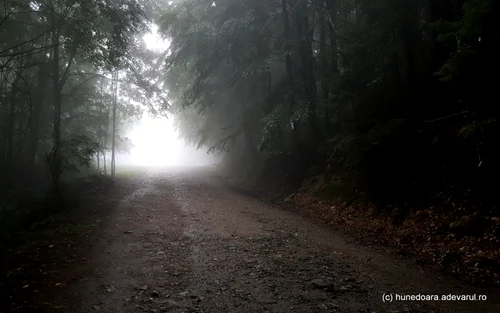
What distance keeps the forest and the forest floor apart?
1136 mm

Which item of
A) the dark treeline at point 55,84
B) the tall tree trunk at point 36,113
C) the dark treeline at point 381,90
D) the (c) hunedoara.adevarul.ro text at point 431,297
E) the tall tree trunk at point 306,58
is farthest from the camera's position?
the tall tree trunk at point 36,113

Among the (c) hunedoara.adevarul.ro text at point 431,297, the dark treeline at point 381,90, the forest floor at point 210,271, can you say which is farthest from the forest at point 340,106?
the forest floor at point 210,271

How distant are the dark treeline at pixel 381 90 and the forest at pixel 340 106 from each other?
1.6 inches

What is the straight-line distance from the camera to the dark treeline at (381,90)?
6.26 m

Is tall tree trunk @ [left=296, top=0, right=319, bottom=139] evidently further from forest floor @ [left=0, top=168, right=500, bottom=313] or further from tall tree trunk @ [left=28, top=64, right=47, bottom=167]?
tall tree trunk @ [left=28, top=64, right=47, bottom=167]

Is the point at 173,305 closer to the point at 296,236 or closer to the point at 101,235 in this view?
the point at 296,236

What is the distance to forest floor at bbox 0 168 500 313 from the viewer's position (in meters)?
4.63

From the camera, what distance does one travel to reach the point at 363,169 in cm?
953

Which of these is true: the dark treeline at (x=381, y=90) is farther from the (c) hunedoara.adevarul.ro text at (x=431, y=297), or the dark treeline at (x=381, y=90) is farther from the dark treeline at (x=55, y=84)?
the dark treeline at (x=55, y=84)

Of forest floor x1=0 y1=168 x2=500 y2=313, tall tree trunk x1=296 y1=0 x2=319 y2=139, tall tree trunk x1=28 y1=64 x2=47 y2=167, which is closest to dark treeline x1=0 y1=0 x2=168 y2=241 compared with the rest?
tall tree trunk x1=28 y1=64 x2=47 y2=167

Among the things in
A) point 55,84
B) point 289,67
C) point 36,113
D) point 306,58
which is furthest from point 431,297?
point 36,113

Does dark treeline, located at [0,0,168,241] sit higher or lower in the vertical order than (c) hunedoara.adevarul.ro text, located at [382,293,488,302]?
higher

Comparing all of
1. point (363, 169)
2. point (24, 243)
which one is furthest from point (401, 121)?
point (24, 243)

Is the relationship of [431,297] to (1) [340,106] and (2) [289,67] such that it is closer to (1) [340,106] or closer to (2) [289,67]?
(1) [340,106]
